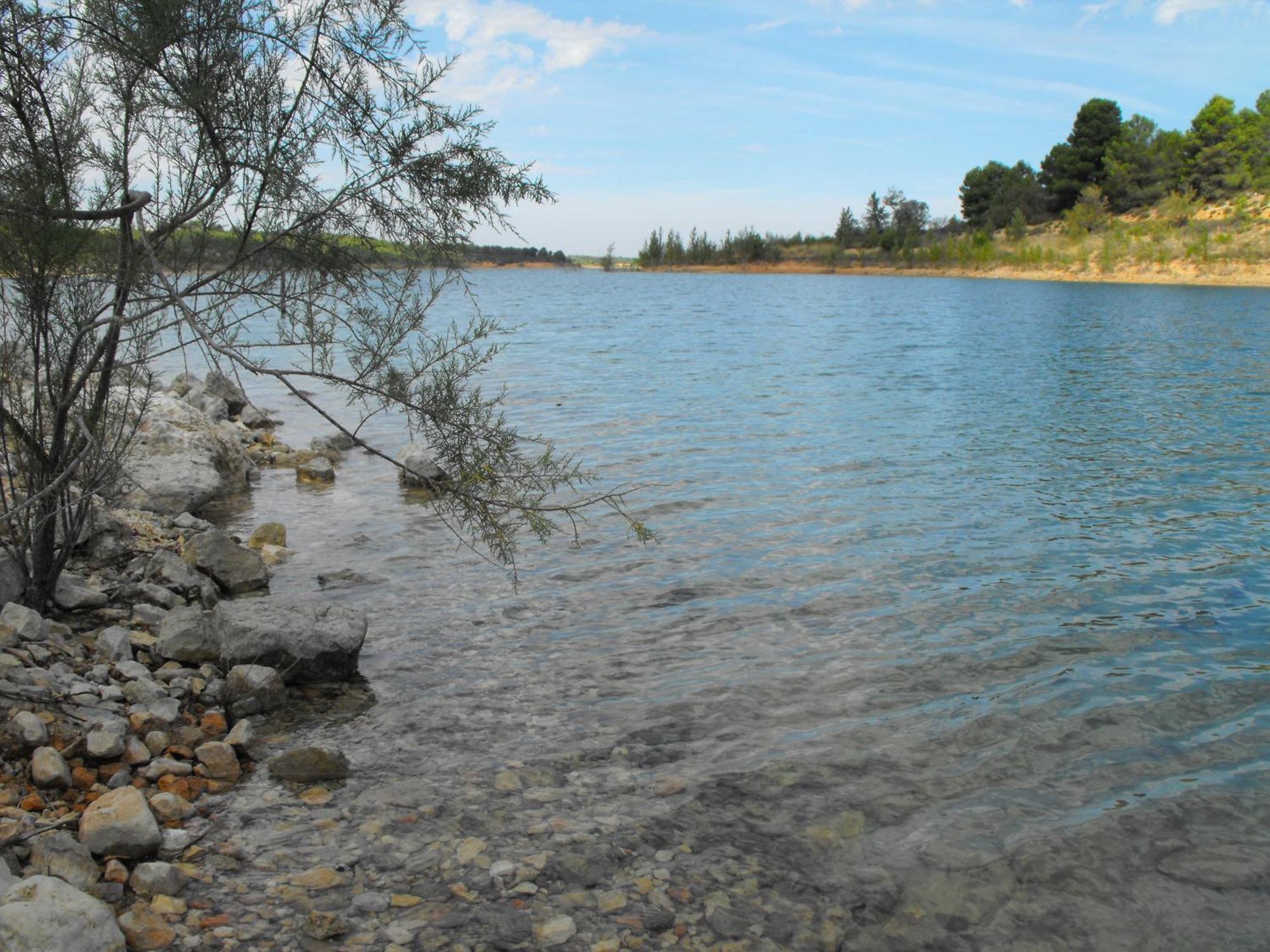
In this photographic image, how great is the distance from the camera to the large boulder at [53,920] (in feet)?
10.3

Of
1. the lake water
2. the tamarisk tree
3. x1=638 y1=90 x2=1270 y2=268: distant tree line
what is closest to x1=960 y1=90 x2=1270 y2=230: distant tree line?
x1=638 y1=90 x2=1270 y2=268: distant tree line

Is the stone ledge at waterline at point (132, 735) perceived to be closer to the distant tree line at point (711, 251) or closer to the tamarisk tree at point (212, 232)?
the tamarisk tree at point (212, 232)

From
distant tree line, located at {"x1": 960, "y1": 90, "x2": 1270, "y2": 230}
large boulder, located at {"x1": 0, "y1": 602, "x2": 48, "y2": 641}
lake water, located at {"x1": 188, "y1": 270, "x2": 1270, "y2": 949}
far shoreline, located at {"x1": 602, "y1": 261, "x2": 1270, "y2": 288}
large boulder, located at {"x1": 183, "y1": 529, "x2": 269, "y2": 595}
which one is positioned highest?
distant tree line, located at {"x1": 960, "y1": 90, "x2": 1270, "y2": 230}

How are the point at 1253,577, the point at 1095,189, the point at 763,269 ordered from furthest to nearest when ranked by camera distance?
the point at 763,269
the point at 1095,189
the point at 1253,577

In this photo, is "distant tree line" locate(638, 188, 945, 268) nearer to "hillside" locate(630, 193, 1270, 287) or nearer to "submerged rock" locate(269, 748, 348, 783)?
"hillside" locate(630, 193, 1270, 287)

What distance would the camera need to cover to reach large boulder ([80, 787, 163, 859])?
397cm

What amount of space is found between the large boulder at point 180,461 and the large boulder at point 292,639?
3.34 metres

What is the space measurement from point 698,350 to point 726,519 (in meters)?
19.7

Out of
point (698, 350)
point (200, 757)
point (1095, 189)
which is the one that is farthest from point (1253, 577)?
point (1095, 189)

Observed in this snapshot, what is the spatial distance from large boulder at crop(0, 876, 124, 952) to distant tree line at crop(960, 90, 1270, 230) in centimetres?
10285

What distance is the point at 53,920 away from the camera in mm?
3217

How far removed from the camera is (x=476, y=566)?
8.95 m

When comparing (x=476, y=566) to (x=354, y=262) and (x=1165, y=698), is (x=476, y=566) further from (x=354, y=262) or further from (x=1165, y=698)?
(x=1165, y=698)

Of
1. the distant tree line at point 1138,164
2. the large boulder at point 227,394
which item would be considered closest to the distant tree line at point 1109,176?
the distant tree line at point 1138,164
